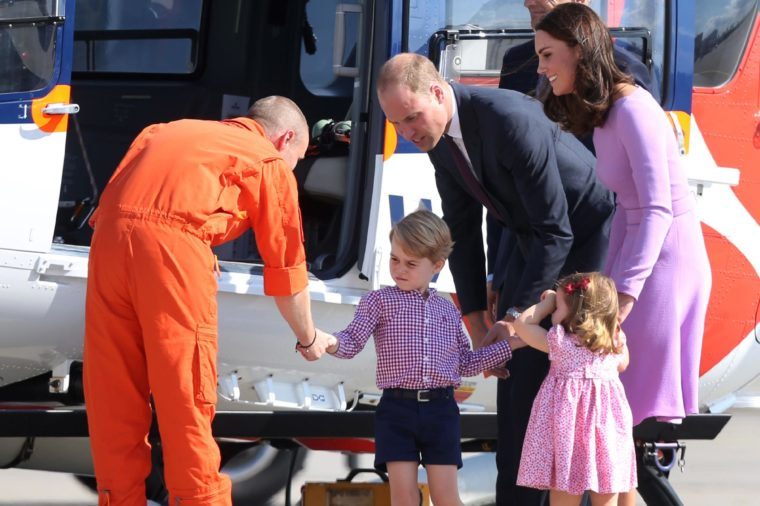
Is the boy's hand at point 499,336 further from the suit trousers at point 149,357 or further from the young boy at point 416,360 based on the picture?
the suit trousers at point 149,357

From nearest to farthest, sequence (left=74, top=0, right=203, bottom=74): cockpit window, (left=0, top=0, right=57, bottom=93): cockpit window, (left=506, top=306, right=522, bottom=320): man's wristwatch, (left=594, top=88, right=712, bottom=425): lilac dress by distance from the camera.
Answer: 1. (left=594, top=88, right=712, bottom=425): lilac dress
2. (left=506, top=306, right=522, bottom=320): man's wristwatch
3. (left=0, top=0, right=57, bottom=93): cockpit window
4. (left=74, top=0, right=203, bottom=74): cockpit window

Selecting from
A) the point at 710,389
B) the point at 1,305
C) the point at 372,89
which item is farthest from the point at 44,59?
the point at 710,389

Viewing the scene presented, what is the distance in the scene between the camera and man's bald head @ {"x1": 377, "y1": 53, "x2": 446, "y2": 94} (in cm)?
333

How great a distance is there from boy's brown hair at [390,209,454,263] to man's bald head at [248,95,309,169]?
1.22 ft

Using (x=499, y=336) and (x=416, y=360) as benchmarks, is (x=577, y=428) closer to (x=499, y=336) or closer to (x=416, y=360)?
(x=499, y=336)

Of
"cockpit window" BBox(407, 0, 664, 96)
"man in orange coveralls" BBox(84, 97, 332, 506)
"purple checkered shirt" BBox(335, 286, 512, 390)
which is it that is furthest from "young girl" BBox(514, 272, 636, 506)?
"cockpit window" BBox(407, 0, 664, 96)

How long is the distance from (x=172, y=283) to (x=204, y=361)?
231 millimetres

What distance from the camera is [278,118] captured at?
358cm

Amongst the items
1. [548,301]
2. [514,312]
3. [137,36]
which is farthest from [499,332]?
[137,36]

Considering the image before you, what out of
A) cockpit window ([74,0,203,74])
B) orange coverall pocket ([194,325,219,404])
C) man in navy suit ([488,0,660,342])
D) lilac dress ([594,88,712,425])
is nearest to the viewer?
lilac dress ([594,88,712,425])

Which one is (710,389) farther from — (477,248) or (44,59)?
(44,59)

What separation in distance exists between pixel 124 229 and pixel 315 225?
192cm

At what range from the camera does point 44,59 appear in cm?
401

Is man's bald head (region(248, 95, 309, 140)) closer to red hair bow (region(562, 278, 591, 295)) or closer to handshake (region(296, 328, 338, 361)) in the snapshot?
handshake (region(296, 328, 338, 361))
